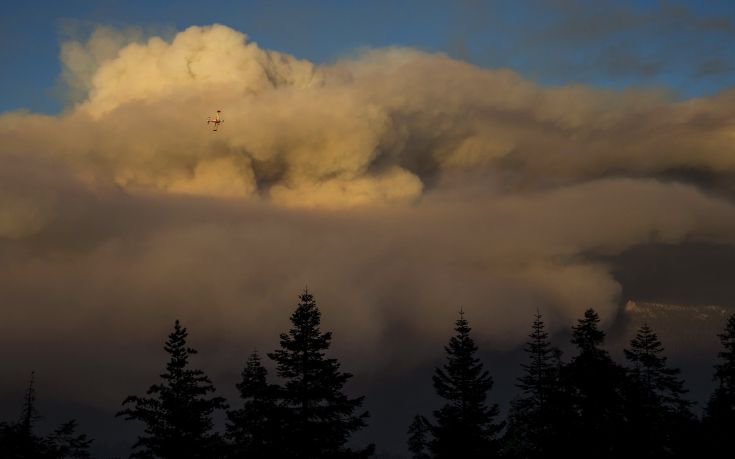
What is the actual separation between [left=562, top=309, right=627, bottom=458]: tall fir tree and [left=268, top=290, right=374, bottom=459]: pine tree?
12.6 metres

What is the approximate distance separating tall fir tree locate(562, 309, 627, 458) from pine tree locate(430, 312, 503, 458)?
631 cm

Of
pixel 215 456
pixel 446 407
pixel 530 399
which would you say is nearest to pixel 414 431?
pixel 530 399

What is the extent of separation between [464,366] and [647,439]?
12315 millimetres

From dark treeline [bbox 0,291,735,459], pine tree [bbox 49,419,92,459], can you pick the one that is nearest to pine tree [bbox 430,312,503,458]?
dark treeline [bbox 0,291,735,459]

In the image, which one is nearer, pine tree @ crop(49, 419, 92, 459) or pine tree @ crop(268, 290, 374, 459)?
pine tree @ crop(268, 290, 374, 459)

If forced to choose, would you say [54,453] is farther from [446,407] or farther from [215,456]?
[446,407]

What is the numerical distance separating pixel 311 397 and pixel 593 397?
53.7ft

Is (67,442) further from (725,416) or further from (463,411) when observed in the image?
(725,416)

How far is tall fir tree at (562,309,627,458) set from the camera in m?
42.8

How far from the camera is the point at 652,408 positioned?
173ft

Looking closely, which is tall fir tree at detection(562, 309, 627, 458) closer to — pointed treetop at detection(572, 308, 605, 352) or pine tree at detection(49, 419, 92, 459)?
pointed treetop at detection(572, 308, 605, 352)

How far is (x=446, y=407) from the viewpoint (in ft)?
166

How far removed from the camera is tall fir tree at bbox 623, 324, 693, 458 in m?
47.2

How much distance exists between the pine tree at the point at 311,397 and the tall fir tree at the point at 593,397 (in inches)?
498
